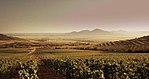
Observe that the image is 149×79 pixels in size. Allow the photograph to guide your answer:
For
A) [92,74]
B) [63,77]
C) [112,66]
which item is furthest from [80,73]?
[63,77]

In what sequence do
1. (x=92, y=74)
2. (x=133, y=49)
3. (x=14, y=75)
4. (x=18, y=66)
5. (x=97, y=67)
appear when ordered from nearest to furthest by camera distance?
(x=92, y=74) < (x=97, y=67) < (x=14, y=75) < (x=18, y=66) < (x=133, y=49)

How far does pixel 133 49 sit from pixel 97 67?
69472 millimetres

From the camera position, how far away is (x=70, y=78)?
3756 cm

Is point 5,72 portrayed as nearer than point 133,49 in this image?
Yes

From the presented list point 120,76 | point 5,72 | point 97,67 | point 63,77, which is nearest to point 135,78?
point 120,76

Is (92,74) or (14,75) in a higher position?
(92,74)

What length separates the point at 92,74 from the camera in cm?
2986

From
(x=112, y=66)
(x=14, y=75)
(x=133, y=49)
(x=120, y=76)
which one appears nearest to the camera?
(x=120, y=76)

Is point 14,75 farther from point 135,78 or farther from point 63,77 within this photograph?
point 135,78

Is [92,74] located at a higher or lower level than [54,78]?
higher

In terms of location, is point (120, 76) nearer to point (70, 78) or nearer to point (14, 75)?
point (70, 78)

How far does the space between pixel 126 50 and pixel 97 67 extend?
69122 millimetres

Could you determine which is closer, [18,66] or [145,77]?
[145,77]

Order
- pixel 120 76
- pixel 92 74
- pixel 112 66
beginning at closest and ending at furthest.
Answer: pixel 92 74
pixel 120 76
pixel 112 66
